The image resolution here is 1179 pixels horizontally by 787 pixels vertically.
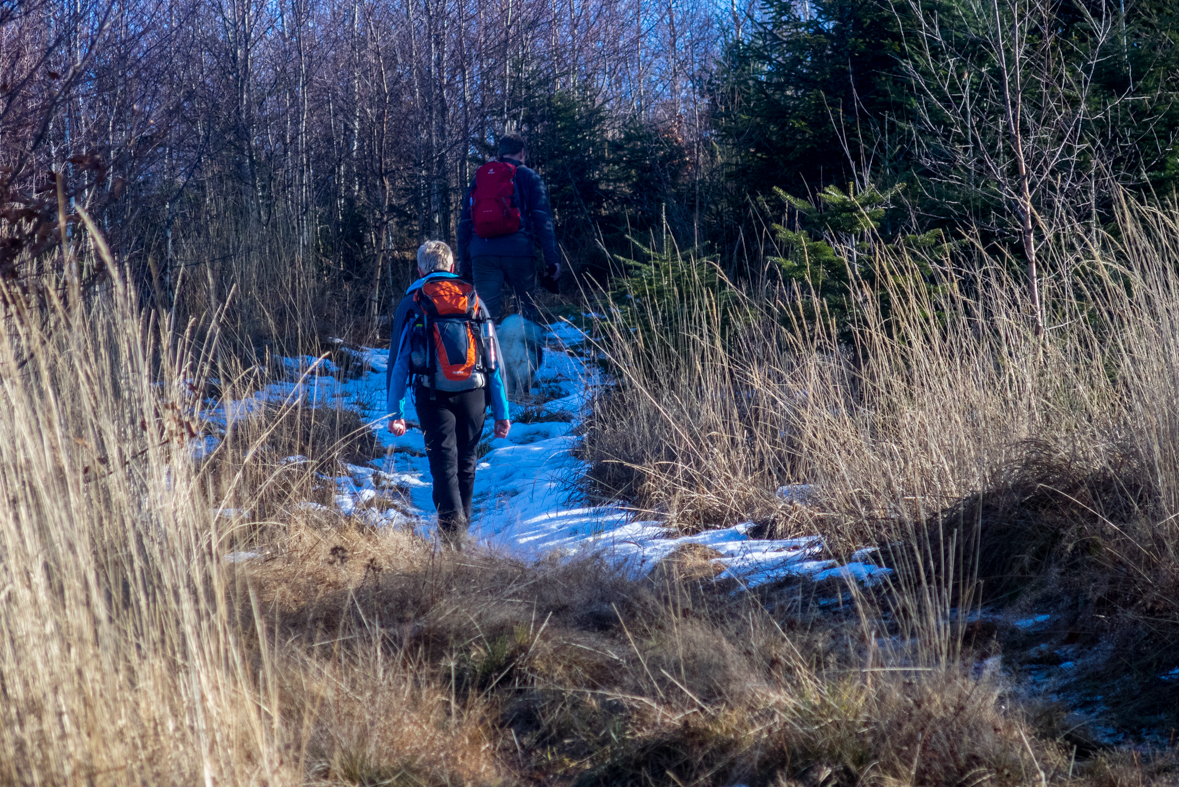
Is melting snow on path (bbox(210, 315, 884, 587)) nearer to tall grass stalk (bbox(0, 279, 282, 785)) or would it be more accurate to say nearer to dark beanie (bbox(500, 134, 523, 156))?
tall grass stalk (bbox(0, 279, 282, 785))

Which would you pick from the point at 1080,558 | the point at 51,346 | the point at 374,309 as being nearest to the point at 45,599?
the point at 51,346

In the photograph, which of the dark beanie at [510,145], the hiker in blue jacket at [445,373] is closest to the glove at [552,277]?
the dark beanie at [510,145]

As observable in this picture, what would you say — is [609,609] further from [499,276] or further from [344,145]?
[344,145]

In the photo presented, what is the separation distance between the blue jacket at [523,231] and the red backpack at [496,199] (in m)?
0.07

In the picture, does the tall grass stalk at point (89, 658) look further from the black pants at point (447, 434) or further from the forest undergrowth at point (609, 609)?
the black pants at point (447, 434)

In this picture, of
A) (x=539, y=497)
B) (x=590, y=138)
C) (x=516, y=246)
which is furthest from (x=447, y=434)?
(x=590, y=138)

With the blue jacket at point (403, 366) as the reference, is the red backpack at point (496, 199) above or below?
above

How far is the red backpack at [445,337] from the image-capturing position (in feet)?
14.0

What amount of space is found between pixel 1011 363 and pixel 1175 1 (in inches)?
187

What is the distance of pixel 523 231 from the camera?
707cm

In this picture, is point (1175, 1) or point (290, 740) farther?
point (1175, 1)

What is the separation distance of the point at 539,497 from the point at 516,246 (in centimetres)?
246

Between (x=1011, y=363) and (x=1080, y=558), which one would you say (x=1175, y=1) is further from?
(x=1080, y=558)

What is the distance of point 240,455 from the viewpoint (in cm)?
484
